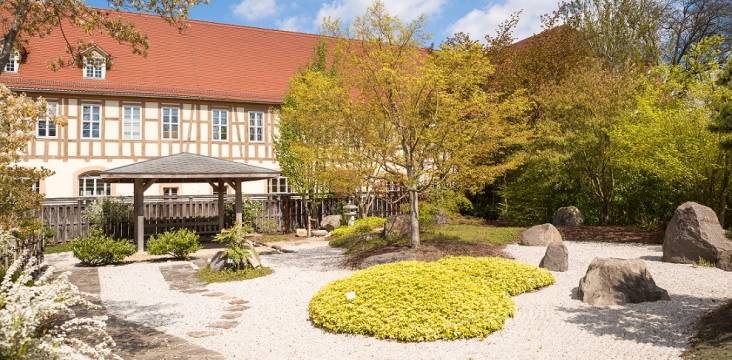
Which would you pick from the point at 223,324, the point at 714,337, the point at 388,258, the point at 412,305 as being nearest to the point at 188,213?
the point at 388,258

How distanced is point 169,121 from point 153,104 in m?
0.95

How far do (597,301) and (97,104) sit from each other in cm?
2054

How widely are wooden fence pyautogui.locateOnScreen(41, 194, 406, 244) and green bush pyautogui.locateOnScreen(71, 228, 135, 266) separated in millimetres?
4451

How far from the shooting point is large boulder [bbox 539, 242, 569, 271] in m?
9.83

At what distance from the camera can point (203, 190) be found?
2380 centimetres

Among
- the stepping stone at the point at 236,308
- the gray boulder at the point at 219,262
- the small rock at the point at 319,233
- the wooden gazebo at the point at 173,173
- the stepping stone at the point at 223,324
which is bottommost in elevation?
the stepping stone at the point at 223,324

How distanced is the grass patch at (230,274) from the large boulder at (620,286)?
622 centimetres

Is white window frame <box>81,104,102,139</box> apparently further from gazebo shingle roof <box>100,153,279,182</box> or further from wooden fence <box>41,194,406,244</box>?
gazebo shingle roof <box>100,153,279,182</box>

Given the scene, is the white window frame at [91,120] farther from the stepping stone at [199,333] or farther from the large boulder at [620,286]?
the large boulder at [620,286]

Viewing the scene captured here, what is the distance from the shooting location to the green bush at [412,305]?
Result: 5957mm

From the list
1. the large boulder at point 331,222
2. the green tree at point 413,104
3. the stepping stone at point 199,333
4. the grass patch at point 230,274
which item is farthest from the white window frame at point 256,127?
the stepping stone at point 199,333

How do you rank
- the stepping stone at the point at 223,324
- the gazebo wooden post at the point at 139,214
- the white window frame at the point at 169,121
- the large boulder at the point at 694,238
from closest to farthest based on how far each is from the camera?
the stepping stone at the point at 223,324
the large boulder at the point at 694,238
the gazebo wooden post at the point at 139,214
the white window frame at the point at 169,121

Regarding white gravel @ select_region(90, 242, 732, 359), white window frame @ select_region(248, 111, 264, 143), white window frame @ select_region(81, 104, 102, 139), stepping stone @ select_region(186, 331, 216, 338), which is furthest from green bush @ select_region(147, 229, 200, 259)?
white window frame @ select_region(248, 111, 264, 143)

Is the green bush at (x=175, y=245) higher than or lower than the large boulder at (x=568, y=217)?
lower
